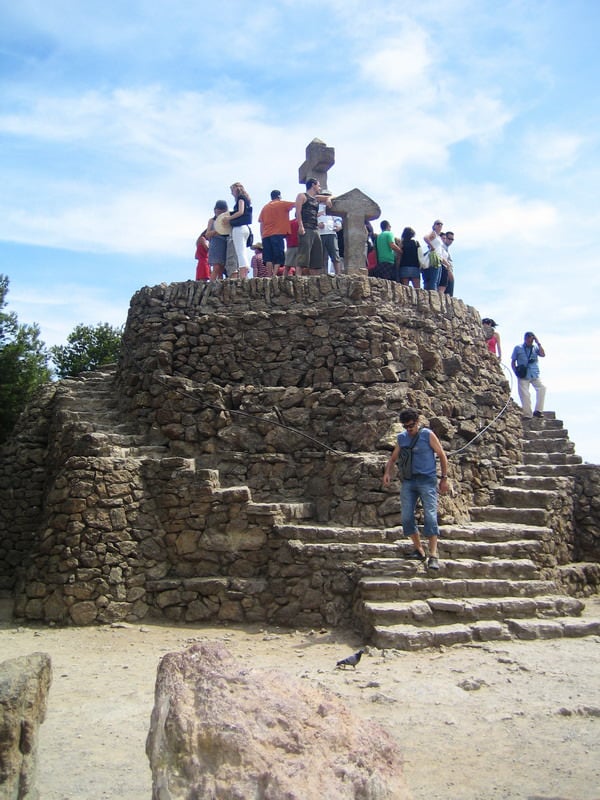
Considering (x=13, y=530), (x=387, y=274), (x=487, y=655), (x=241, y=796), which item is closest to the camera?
(x=241, y=796)

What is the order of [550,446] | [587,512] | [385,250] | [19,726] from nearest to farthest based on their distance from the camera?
[19,726] < [587,512] < [385,250] < [550,446]

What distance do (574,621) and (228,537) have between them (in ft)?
13.5

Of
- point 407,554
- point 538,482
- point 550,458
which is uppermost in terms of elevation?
point 550,458

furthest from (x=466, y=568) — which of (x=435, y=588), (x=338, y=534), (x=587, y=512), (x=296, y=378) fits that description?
(x=587, y=512)

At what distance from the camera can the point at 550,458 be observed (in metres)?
12.8

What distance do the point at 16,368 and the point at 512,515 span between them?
11.1 metres

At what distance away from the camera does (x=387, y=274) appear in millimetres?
12742

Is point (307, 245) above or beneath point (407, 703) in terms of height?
above

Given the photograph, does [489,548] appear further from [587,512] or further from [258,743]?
[258,743]

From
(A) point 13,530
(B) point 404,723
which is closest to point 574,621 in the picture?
(B) point 404,723

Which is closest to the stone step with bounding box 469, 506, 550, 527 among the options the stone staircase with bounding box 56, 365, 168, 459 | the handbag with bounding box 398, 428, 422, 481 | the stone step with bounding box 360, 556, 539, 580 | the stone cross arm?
the stone step with bounding box 360, 556, 539, 580

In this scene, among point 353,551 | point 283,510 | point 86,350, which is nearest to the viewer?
point 353,551

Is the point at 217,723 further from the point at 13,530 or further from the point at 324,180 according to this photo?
the point at 324,180

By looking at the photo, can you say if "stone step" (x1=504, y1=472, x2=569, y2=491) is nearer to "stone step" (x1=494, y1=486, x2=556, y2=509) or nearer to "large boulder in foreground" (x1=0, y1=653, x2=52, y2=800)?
"stone step" (x1=494, y1=486, x2=556, y2=509)
